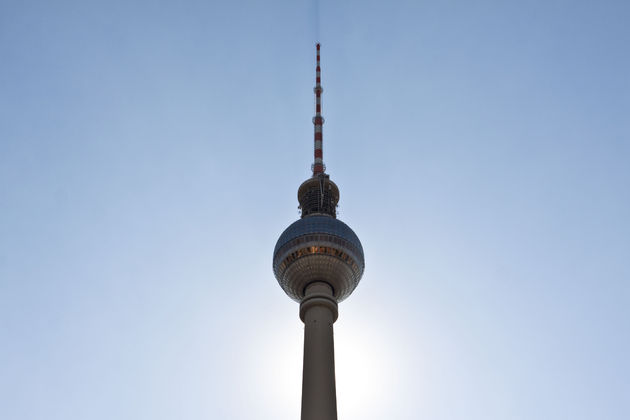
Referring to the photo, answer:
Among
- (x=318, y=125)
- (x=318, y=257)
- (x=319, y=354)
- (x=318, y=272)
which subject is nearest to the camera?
(x=319, y=354)

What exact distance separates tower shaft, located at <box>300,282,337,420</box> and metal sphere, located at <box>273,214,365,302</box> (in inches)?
68.0

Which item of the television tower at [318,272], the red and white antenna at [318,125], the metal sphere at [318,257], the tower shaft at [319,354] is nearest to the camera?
the tower shaft at [319,354]

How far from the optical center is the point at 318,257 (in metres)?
65.3

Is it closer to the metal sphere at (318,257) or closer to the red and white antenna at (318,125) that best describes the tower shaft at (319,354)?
the metal sphere at (318,257)

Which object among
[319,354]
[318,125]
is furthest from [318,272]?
[318,125]

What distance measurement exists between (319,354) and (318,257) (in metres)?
12.5

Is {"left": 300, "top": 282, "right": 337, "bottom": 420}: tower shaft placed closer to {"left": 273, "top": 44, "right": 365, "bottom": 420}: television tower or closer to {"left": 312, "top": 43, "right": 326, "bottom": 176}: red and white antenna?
{"left": 273, "top": 44, "right": 365, "bottom": 420}: television tower

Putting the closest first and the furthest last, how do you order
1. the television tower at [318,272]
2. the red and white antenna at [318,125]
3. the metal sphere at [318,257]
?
the television tower at [318,272] < the metal sphere at [318,257] < the red and white antenna at [318,125]

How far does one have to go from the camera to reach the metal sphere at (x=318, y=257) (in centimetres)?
6550

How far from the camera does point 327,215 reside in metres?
72.1

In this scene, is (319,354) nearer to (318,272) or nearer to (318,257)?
(318,272)

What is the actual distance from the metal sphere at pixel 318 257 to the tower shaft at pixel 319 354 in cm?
173

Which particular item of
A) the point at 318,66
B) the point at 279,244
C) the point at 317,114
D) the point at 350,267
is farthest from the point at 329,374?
the point at 318,66

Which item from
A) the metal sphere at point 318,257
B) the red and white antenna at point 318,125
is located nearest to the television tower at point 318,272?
the metal sphere at point 318,257
